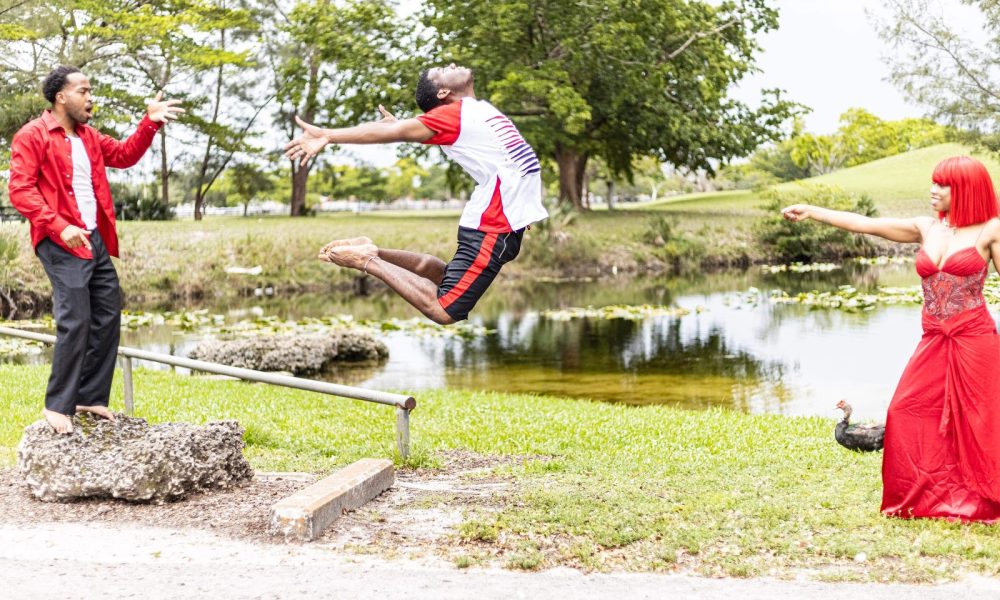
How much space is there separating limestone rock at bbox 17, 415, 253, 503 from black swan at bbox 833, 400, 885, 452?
162 inches

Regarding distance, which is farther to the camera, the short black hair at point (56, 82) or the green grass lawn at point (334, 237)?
the green grass lawn at point (334, 237)

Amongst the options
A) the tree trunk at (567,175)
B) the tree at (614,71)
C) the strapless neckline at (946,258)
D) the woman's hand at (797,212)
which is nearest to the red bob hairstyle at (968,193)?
the strapless neckline at (946,258)

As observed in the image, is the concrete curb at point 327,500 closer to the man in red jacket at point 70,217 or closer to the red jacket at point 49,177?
the man in red jacket at point 70,217

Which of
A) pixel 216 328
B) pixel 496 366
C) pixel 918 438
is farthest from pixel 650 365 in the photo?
pixel 918 438

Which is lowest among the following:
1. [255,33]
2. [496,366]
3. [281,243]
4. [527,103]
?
[496,366]

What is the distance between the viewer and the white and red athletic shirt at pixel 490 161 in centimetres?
621

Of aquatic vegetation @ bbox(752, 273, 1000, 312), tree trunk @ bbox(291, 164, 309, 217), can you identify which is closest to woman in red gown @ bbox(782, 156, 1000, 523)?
aquatic vegetation @ bbox(752, 273, 1000, 312)

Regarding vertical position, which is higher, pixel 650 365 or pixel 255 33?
pixel 255 33

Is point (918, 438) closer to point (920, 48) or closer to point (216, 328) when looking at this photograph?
point (216, 328)

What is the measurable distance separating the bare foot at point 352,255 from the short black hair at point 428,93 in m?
1.02

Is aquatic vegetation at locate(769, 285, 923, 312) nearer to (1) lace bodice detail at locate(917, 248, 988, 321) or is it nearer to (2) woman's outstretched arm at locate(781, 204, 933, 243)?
(2) woman's outstretched arm at locate(781, 204, 933, 243)

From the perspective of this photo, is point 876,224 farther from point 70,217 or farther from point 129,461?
point 70,217

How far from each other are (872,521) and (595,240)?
32.3 metres

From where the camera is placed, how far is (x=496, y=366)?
18547 mm
